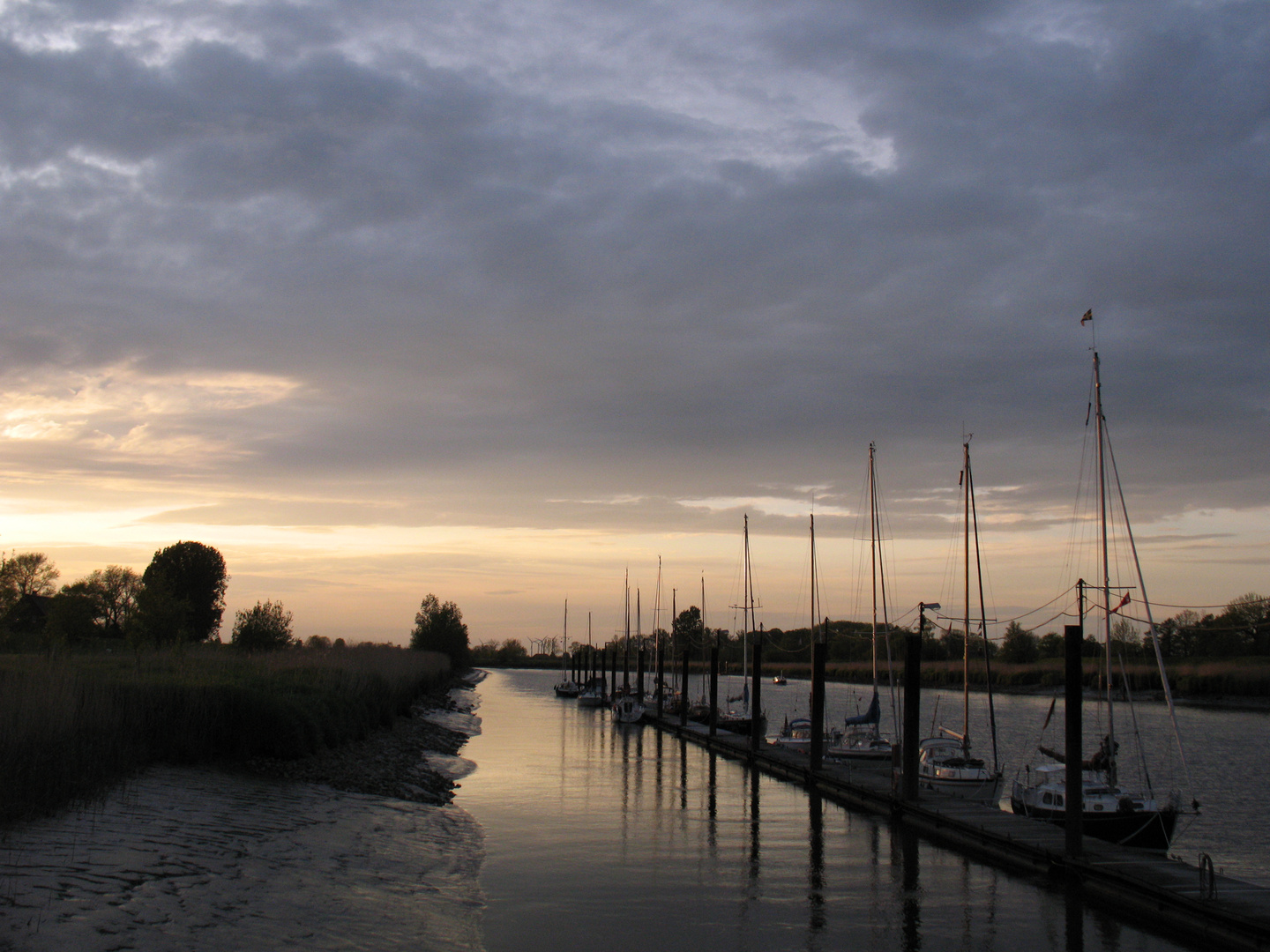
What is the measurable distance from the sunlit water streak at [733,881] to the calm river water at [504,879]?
76 millimetres

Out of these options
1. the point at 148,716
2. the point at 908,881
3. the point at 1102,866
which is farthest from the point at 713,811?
the point at 148,716

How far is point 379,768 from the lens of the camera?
31688 millimetres

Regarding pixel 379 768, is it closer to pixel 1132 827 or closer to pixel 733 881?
pixel 733 881

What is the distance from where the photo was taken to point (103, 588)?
114 metres

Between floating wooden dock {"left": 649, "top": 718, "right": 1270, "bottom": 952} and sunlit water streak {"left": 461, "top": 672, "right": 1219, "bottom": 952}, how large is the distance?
560 millimetres

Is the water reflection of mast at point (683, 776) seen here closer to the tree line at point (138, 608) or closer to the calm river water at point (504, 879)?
the calm river water at point (504, 879)

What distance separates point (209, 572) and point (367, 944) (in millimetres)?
106749

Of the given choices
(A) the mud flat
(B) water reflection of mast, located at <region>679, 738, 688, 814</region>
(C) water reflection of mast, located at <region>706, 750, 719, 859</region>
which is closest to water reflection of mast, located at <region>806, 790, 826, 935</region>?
(C) water reflection of mast, located at <region>706, 750, 719, 859</region>

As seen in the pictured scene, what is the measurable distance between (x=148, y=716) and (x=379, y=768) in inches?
372

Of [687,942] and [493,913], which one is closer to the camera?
[687,942]

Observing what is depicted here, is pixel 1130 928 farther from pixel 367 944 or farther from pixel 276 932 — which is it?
pixel 276 932

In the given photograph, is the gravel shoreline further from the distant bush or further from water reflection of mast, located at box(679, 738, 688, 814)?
the distant bush

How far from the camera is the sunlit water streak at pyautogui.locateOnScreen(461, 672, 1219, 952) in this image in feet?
53.5

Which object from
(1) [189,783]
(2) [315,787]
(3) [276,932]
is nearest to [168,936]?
(3) [276,932]
